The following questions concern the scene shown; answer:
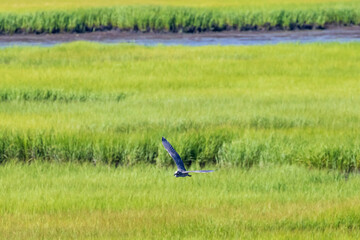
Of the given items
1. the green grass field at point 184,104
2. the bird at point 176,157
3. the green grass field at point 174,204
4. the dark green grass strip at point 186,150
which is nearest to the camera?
the bird at point 176,157

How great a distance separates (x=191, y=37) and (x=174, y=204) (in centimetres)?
3138

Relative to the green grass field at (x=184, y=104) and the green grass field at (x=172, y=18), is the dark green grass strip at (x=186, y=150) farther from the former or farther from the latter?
the green grass field at (x=172, y=18)

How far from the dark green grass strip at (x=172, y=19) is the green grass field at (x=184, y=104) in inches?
508

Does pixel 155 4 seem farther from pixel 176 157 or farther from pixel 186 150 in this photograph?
pixel 176 157

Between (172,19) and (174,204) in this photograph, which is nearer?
(174,204)

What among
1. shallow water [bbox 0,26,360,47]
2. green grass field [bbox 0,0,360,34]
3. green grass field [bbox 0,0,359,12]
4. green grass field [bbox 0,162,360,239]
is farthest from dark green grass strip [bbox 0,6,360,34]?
green grass field [bbox 0,162,360,239]

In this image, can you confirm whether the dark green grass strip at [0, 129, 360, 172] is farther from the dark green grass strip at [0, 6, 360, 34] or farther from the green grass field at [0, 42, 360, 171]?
the dark green grass strip at [0, 6, 360, 34]

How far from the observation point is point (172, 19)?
43.1 meters

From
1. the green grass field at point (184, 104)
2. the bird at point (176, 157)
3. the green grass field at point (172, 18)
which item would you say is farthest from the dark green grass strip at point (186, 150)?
the green grass field at point (172, 18)

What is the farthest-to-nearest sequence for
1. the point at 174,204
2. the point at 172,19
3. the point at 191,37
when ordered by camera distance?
the point at 172,19 → the point at 191,37 → the point at 174,204

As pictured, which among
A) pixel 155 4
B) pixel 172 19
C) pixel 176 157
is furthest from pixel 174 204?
pixel 155 4

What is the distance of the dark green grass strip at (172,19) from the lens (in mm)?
42562

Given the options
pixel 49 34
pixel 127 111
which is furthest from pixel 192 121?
pixel 49 34

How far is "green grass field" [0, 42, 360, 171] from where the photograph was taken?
500 inches
